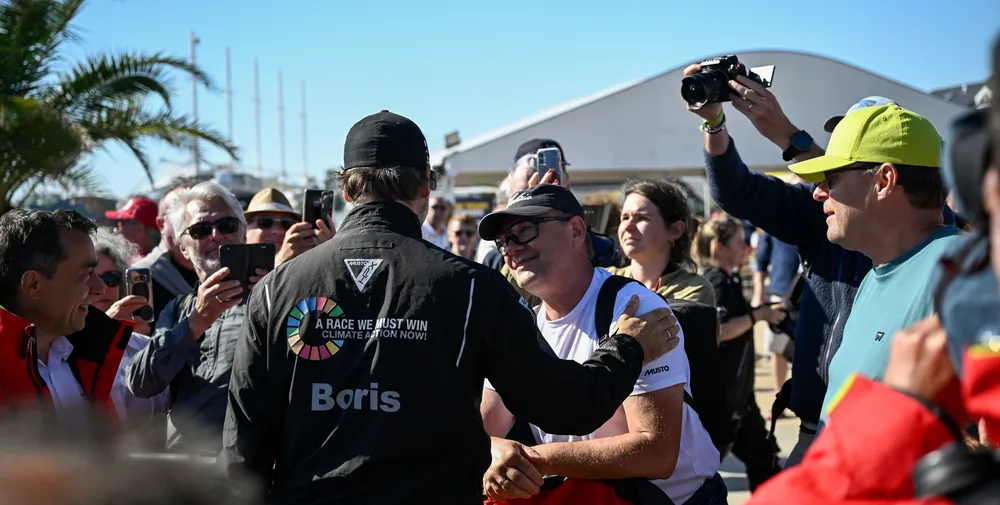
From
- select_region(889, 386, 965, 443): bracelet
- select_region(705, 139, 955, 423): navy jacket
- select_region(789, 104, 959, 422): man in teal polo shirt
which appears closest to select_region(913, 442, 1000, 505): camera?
select_region(889, 386, 965, 443): bracelet

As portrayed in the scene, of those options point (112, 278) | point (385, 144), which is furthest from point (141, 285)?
point (385, 144)

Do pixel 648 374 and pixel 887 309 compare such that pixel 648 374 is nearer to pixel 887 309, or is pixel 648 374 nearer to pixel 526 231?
pixel 526 231

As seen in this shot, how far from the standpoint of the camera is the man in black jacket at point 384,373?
2371mm

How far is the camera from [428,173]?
2742 millimetres

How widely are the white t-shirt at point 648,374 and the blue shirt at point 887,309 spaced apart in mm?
587

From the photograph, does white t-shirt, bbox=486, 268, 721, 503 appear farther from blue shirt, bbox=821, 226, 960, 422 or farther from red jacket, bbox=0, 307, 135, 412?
red jacket, bbox=0, 307, 135, 412

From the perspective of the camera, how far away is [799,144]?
3801 mm

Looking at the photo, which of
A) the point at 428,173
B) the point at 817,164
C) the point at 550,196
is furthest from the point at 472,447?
the point at 817,164

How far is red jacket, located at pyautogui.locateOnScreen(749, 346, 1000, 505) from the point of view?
136 cm

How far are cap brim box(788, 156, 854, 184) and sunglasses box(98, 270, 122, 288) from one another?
3.55 metres

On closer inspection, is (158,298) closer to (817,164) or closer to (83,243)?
(83,243)

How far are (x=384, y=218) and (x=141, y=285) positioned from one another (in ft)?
7.61

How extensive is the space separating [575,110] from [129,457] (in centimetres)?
1623

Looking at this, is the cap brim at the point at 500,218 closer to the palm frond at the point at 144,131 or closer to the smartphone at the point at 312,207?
the smartphone at the point at 312,207
